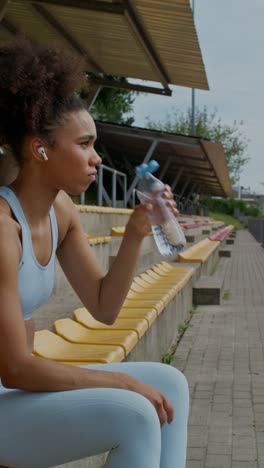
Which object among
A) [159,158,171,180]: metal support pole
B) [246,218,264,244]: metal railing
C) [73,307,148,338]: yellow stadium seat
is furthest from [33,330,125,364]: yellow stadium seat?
[246,218,264,244]: metal railing

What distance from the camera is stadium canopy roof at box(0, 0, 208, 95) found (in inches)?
464

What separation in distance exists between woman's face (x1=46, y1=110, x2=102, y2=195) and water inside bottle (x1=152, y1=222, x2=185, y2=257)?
253 mm

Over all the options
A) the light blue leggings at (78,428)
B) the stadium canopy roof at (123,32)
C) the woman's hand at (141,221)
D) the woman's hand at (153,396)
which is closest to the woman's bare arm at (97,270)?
the woman's hand at (141,221)

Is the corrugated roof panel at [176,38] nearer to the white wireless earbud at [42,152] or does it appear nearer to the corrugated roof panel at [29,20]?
the corrugated roof panel at [29,20]

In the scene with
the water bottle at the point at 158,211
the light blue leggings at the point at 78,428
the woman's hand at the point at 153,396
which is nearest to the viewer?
the light blue leggings at the point at 78,428

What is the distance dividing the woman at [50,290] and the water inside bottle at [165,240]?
4 centimetres

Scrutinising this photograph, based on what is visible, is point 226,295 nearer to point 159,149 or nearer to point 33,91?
point 33,91

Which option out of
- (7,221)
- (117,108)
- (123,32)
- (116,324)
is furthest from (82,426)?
(117,108)

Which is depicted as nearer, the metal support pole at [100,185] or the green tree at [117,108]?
the metal support pole at [100,185]

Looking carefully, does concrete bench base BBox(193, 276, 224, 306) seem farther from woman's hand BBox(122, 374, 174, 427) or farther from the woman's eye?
woman's hand BBox(122, 374, 174, 427)

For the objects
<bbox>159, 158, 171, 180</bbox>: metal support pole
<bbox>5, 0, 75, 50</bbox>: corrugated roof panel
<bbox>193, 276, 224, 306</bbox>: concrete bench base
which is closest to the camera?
<bbox>193, 276, 224, 306</bbox>: concrete bench base

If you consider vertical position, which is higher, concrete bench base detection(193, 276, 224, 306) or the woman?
the woman

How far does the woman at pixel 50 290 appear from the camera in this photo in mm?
2014

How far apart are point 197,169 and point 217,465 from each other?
111ft
